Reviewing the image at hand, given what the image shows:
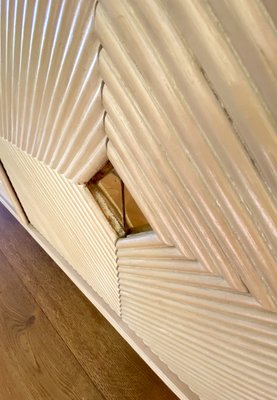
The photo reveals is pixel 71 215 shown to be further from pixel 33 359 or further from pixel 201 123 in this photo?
pixel 33 359

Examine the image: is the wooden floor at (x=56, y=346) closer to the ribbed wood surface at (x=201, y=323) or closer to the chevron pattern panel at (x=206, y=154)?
the ribbed wood surface at (x=201, y=323)

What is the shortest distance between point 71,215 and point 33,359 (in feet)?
2.47

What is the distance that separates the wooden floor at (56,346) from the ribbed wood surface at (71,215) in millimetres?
379

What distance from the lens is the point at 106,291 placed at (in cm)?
95

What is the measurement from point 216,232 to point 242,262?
4cm

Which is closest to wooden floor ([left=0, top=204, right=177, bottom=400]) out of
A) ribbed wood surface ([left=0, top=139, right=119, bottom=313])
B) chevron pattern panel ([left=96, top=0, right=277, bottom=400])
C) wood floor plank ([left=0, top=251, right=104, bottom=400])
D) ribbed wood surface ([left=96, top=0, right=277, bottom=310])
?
wood floor plank ([left=0, top=251, right=104, bottom=400])

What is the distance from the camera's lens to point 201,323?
559 millimetres

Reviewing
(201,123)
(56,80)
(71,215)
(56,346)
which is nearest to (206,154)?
(201,123)

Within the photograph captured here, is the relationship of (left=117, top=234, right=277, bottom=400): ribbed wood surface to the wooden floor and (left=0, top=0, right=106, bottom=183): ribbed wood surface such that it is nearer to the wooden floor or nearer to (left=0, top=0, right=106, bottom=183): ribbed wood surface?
(left=0, top=0, right=106, bottom=183): ribbed wood surface

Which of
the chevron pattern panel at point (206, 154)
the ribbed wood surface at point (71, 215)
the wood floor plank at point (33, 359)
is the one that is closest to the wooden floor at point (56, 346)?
the wood floor plank at point (33, 359)

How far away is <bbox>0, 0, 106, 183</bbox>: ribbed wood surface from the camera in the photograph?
1.40 feet

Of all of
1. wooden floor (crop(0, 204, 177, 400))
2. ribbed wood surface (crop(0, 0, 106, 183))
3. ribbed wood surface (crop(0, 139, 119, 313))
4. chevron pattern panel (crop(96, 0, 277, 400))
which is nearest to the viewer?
chevron pattern panel (crop(96, 0, 277, 400))

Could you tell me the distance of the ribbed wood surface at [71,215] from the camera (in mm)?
673

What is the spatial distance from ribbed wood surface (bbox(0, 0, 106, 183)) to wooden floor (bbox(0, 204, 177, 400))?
2.56 feet
